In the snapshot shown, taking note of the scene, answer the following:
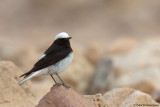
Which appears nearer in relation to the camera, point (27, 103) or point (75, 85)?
Answer: point (27, 103)

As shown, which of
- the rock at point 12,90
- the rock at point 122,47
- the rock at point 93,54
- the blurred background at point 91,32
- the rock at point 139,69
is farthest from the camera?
the rock at point 122,47

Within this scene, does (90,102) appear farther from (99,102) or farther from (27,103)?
(27,103)

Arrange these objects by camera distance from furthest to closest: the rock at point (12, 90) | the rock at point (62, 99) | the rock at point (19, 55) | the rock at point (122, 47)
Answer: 1. the rock at point (122, 47)
2. the rock at point (19, 55)
3. the rock at point (12, 90)
4. the rock at point (62, 99)

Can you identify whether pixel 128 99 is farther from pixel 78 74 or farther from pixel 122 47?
pixel 122 47

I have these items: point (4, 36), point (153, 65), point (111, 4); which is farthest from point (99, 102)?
point (111, 4)

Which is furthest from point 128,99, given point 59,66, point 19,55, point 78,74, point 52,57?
point 19,55

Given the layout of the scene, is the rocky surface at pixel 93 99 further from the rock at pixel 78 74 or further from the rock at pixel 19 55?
the rock at pixel 19 55

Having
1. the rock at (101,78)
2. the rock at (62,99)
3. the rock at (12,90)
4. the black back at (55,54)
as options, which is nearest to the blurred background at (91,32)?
the rock at (101,78)
